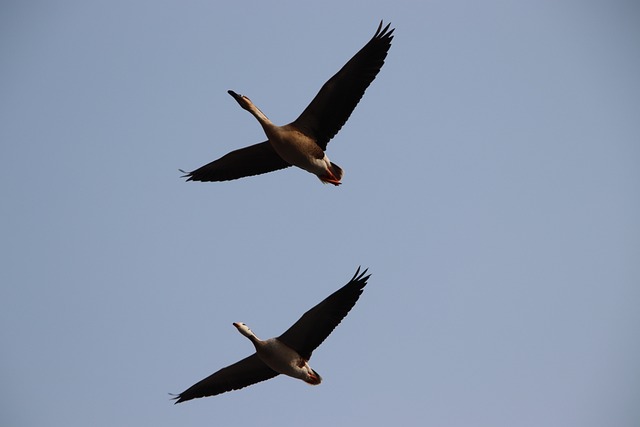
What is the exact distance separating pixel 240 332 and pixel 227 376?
925mm

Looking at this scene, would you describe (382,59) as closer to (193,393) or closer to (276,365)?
(276,365)

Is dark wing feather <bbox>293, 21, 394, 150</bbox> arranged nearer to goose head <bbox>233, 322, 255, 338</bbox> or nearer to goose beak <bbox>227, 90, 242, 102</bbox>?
goose beak <bbox>227, 90, 242, 102</bbox>

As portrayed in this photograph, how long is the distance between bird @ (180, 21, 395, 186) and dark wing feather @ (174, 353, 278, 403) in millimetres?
Result: 3302

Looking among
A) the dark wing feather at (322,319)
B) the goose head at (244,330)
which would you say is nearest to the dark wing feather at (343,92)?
the dark wing feather at (322,319)

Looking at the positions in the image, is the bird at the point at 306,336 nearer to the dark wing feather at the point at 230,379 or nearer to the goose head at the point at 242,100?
the dark wing feather at the point at 230,379

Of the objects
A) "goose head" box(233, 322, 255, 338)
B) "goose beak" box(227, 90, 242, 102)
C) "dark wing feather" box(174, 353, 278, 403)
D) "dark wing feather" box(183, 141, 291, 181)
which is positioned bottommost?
"dark wing feather" box(174, 353, 278, 403)

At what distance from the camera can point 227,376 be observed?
586 inches

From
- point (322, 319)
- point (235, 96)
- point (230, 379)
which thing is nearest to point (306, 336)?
point (322, 319)

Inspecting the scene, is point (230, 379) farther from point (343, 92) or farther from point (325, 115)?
point (343, 92)

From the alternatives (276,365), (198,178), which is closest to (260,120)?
(198,178)

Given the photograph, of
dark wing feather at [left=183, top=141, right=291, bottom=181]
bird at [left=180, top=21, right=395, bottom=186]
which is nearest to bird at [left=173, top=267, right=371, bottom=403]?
bird at [left=180, top=21, right=395, bottom=186]

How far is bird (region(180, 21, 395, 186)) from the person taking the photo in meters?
13.8

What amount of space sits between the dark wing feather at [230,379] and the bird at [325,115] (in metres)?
3.30

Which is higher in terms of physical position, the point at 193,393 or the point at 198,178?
the point at 198,178
